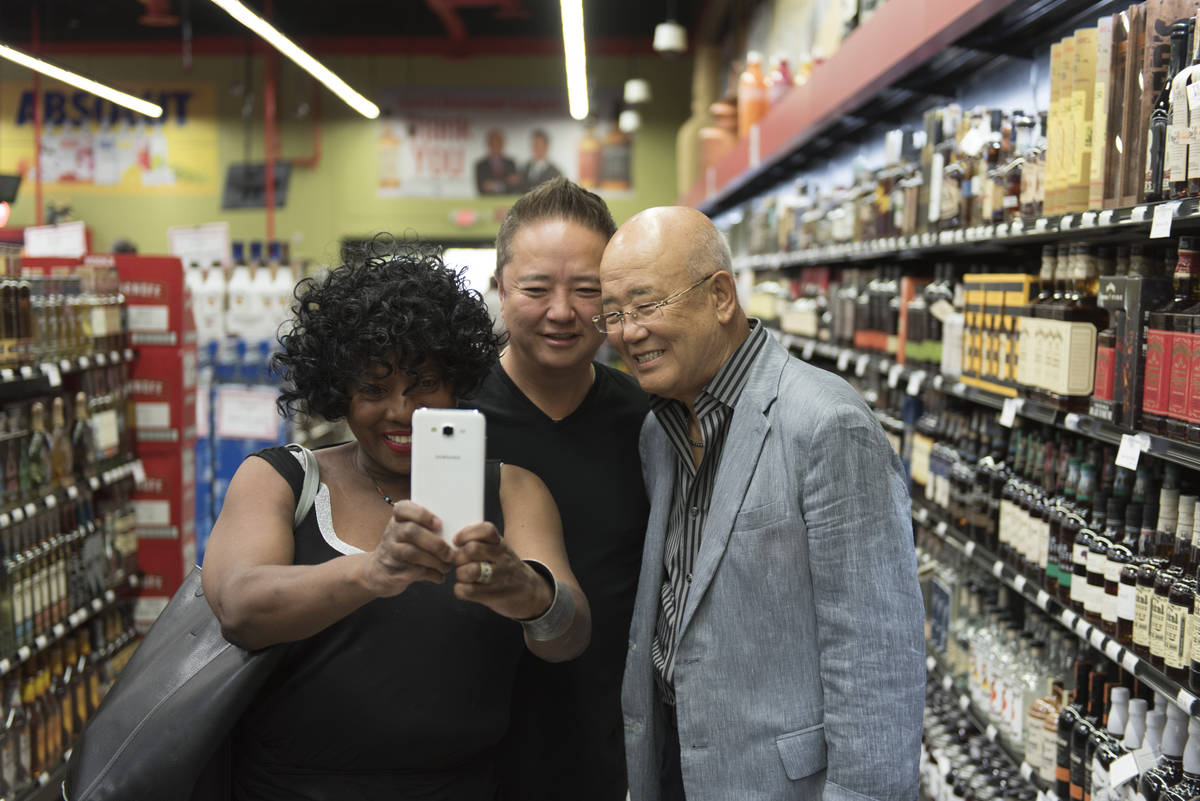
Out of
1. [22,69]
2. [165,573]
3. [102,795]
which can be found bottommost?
[165,573]

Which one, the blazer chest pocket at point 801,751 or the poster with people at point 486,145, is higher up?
the poster with people at point 486,145

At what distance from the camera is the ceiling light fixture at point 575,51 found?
5977mm

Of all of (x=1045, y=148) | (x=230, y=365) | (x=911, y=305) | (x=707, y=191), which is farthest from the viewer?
(x=707, y=191)

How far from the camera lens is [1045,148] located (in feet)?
10.2

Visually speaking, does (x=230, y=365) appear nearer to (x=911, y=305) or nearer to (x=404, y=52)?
(x=911, y=305)

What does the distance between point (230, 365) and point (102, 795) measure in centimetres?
564

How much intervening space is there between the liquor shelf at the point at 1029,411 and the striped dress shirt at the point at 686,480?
997 mm

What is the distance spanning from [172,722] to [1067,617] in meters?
2.25

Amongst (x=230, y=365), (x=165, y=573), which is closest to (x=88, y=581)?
(x=165, y=573)

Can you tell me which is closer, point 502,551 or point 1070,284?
point 502,551

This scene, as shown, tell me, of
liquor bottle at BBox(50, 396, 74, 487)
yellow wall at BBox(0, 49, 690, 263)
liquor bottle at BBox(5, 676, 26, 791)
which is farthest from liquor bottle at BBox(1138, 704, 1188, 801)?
yellow wall at BBox(0, 49, 690, 263)

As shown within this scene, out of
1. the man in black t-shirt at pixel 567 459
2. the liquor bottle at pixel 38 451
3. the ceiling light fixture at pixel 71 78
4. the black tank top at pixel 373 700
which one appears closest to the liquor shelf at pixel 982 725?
the man in black t-shirt at pixel 567 459

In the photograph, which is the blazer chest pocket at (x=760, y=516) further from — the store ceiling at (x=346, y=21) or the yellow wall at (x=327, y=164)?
the yellow wall at (x=327, y=164)

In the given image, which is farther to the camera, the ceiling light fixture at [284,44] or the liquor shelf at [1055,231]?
the ceiling light fixture at [284,44]
